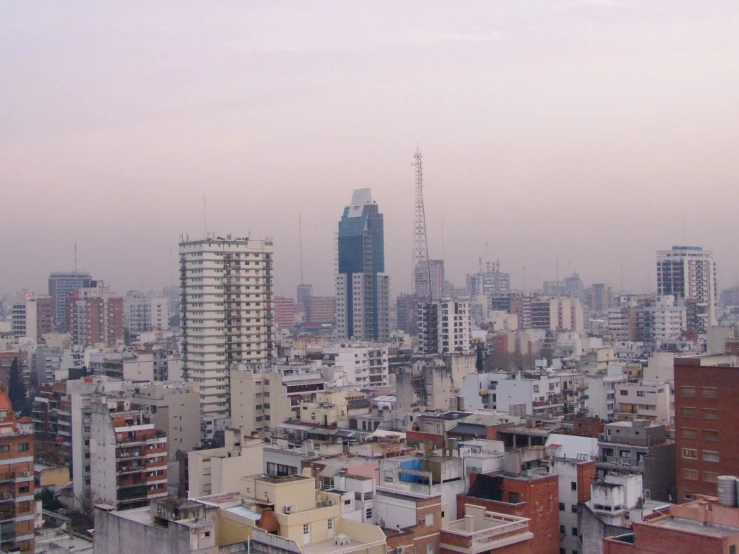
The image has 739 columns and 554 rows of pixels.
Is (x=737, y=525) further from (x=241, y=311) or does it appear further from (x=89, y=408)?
(x=241, y=311)

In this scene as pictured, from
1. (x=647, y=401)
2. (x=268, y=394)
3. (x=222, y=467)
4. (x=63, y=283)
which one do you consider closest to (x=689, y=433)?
(x=647, y=401)

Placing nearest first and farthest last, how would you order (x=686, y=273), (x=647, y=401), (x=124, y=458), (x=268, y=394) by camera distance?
(x=124, y=458)
(x=647, y=401)
(x=268, y=394)
(x=686, y=273)

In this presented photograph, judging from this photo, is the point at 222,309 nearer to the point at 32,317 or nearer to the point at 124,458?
the point at 124,458

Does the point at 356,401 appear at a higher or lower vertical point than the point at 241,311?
lower

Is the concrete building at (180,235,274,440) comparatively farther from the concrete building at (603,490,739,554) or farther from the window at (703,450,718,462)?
the concrete building at (603,490,739,554)

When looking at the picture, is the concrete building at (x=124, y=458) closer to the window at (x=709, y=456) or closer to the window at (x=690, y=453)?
the window at (x=690, y=453)

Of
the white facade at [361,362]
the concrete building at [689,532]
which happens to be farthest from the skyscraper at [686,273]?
the concrete building at [689,532]

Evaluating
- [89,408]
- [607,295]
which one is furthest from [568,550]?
[607,295]
